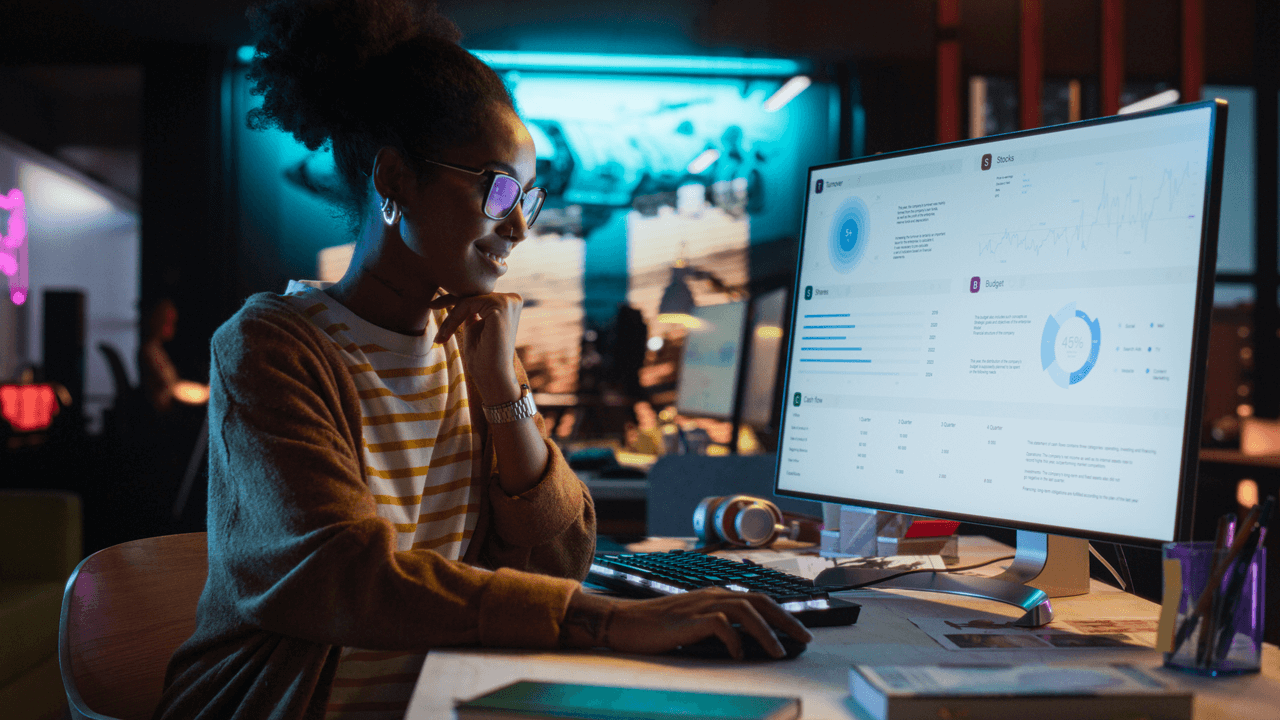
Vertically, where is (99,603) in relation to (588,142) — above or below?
below

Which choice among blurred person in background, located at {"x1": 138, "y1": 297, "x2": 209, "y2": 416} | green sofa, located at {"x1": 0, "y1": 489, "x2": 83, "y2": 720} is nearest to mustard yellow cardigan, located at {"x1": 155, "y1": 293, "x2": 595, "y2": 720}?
green sofa, located at {"x1": 0, "y1": 489, "x2": 83, "y2": 720}

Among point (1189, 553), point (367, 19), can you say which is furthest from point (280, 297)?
point (1189, 553)

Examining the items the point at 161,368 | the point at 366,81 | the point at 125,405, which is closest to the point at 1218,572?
the point at 366,81

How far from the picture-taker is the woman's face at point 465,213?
3.44 feet

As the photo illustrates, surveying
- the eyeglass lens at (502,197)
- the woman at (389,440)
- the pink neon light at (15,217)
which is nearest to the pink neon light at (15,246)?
the pink neon light at (15,217)

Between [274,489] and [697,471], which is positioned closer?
[274,489]

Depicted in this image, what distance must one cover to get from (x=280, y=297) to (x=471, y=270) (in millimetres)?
231

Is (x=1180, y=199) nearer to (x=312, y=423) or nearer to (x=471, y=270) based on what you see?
(x=471, y=270)

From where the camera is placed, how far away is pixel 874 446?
3.44ft

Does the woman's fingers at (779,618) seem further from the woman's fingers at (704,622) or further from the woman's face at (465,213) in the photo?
the woman's face at (465,213)

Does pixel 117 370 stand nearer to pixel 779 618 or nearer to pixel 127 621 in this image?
pixel 127 621

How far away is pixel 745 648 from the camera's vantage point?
0.73m

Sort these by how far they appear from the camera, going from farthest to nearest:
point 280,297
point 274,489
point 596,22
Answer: point 596,22 → point 280,297 → point 274,489

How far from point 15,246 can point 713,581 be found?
15.7 feet
